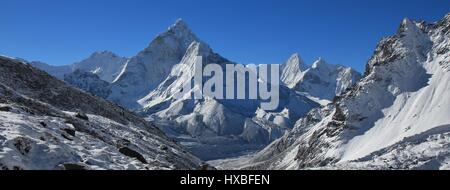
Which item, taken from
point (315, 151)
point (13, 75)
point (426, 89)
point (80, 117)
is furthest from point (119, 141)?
point (315, 151)

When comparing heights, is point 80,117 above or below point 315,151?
below
